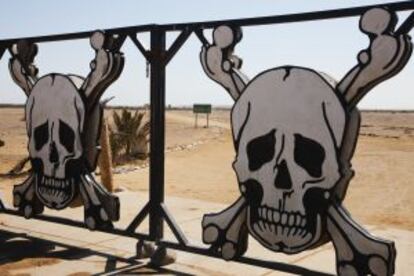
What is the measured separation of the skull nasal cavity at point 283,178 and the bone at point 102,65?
6.94 ft

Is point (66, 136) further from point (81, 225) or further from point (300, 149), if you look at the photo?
point (300, 149)

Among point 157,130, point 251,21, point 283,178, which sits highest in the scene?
point 251,21

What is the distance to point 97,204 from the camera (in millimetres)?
5957

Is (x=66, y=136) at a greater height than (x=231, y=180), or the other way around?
(x=66, y=136)

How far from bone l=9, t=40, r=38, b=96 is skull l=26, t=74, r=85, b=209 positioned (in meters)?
0.28

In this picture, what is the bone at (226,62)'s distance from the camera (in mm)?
5016

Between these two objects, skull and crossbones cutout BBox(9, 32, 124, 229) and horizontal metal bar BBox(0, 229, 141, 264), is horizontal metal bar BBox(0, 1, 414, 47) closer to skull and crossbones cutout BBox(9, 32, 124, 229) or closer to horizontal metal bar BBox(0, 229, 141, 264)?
skull and crossbones cutout BBox(9, 32, 124, 229)

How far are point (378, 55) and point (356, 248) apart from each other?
1.39m

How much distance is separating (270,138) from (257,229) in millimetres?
750

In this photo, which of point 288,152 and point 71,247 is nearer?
point 288,152

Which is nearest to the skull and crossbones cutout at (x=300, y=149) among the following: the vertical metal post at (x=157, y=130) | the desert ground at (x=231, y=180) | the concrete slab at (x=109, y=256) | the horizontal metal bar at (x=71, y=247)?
the concrete slab at (x=109, y=256)

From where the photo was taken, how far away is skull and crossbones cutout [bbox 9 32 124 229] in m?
5.91

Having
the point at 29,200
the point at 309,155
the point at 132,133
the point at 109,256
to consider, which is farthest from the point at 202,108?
the point at 309,155

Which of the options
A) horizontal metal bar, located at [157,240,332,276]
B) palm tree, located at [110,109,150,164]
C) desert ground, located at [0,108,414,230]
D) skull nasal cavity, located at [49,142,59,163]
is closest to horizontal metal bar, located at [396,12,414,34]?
horizontal metal bar, located at [157,240,332,276]
